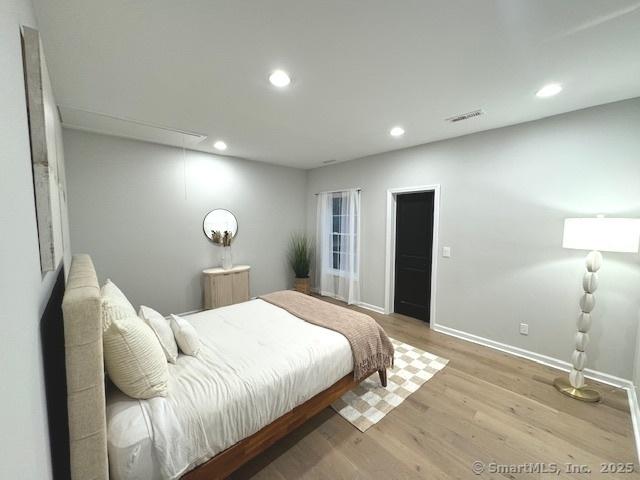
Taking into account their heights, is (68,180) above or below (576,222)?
above

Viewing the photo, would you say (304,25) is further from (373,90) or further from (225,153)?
(225,153)

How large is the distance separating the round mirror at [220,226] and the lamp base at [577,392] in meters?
4.29

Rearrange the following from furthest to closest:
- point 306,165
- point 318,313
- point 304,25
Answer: point 306,165 → point 318,313 → point 304,25

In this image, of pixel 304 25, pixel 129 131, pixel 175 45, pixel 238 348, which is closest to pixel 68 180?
pixel 129 131

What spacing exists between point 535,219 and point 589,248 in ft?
2.29

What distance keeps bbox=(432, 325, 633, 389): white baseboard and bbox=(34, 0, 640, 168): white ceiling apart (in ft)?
8.22

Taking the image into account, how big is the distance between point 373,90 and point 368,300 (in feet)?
10.6

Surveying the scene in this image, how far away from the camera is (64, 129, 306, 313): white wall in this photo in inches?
121

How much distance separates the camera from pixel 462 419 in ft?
6.35

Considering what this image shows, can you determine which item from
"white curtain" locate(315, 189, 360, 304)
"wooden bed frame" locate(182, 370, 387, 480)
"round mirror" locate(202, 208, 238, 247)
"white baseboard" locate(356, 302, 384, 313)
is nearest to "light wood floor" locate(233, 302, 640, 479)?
"wooden bed frame" locate(182, 370, 387, 480)

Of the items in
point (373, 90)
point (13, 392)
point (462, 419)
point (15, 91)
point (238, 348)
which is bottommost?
point (462, 419)

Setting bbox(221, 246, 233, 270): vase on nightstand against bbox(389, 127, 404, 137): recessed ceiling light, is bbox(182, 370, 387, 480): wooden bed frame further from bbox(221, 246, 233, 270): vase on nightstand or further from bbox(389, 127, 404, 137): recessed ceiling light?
bbox(221, 246, 233, 270): vase on nightstand

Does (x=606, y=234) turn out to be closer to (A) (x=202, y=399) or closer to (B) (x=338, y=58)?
(B) (x=338, y=58)

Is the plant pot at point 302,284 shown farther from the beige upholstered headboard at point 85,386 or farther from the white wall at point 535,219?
the beige upholstered headboard at point 85,386
